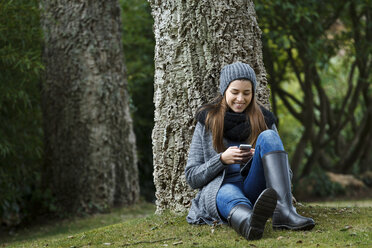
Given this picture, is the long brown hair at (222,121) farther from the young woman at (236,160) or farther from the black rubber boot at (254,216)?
the black rubber boot at (254,216)

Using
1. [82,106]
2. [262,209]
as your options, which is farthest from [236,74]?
[82,106]

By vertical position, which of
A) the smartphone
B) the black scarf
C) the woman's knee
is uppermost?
the black scarf

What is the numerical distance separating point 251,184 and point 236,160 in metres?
0.23

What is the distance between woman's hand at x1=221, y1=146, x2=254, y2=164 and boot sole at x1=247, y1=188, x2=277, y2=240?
0.51 metres

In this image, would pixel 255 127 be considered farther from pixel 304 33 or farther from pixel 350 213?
pixel 304 33

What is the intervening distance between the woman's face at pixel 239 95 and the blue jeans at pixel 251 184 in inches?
13.7

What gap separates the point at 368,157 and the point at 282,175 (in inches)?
408

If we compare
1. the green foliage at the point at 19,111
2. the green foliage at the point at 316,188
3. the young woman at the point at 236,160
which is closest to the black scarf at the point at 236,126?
the young woman at the point at 236,160

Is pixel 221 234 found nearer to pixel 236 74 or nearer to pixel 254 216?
pixel 254 216

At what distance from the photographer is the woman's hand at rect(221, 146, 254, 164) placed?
11.3 ft

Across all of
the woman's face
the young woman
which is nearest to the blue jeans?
the young woman

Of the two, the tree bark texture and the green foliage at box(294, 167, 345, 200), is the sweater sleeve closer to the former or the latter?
the tree bark texture

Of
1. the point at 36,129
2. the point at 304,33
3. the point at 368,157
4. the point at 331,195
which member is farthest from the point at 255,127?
the point at 368,157

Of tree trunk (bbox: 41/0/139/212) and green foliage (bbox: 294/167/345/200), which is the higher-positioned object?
tree trunk (bbox: 41/0/139/212)
